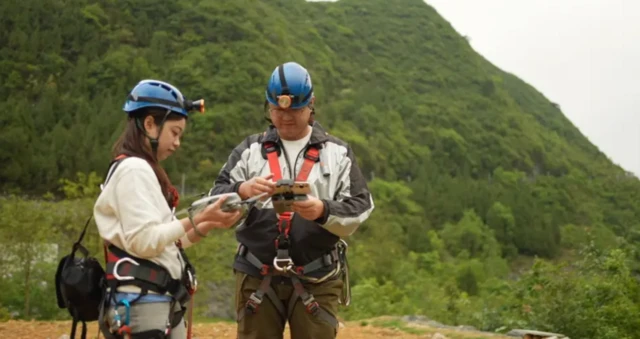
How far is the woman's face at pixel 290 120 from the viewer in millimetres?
3932

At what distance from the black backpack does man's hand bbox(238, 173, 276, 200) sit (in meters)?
0.64

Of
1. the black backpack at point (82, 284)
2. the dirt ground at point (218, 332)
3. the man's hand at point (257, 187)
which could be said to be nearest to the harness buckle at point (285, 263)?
the man's hand at point (257, 187)

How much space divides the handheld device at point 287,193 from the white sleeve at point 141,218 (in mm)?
517

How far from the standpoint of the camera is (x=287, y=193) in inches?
138

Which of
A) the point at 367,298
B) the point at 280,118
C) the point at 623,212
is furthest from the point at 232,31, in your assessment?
the point at 280,118

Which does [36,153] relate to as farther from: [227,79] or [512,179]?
[512,179]

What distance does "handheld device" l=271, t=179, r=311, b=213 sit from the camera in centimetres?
348

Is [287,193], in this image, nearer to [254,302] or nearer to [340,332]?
[254,302]

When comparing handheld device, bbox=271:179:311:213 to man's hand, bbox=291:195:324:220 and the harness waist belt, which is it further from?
the harness waist belt

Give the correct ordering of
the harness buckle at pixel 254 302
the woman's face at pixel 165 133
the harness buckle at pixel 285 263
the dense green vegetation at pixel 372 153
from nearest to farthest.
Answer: the woman's face at pixel 165 133
the harness buckle at pixel 285 263
the harness buckle at pixel 254 302
the dense green vegetation at pixel 372 153

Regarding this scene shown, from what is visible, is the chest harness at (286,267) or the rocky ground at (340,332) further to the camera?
the rocky ground at (340,332)

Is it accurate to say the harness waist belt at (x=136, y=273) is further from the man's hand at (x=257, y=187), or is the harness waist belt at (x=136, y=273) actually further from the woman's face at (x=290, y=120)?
the woman's face at (x=290, y=120)

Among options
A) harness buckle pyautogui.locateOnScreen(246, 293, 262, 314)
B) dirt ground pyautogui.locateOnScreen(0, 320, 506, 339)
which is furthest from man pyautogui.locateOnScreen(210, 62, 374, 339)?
dirt ground pyautogui.locateOnScreen(0, 320, 506, 339)

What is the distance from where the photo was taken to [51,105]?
57906 mm
